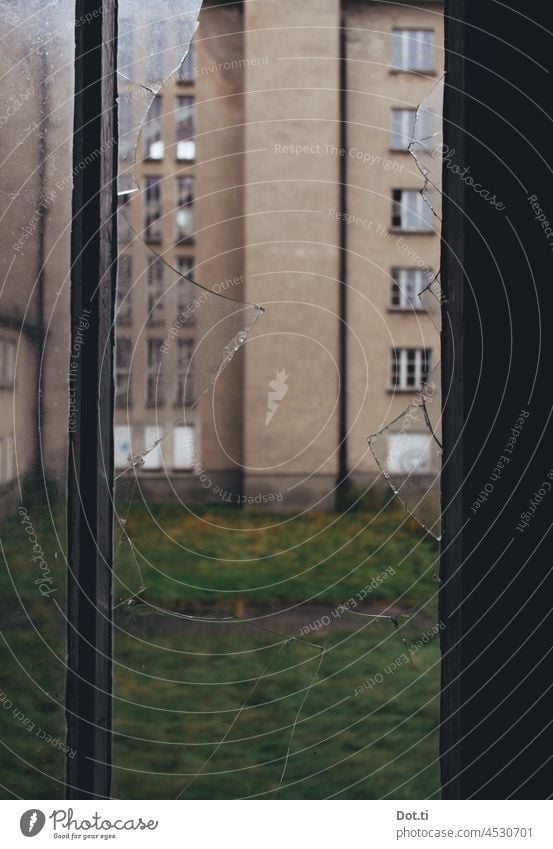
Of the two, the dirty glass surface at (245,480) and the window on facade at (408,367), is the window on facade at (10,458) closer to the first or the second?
the dirty glass surface at (245,480)

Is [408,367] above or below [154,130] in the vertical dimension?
below

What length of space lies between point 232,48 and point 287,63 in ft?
2.01

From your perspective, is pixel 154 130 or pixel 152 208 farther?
pixel 152 208

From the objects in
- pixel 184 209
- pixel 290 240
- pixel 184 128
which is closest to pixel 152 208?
pixel 184 209

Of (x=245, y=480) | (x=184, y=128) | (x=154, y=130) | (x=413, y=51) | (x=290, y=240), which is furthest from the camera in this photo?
(x=245, y=480)

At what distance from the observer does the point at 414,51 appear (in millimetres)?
4602

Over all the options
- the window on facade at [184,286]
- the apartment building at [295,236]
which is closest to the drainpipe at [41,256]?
the apartment building at [295,236]

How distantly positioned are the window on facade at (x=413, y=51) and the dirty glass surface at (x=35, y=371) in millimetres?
4158

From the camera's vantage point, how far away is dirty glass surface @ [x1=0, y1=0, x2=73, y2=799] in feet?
1.52

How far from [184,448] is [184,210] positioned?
1888mm

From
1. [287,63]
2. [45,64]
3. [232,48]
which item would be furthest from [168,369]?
[45,64]

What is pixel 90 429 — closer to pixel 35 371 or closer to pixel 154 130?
pixel 35 371

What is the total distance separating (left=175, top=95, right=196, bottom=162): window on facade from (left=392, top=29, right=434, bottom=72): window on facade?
1103 mm

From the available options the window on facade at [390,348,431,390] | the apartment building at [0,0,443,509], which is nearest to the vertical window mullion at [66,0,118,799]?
the apartment building at [0,0,443,509]
